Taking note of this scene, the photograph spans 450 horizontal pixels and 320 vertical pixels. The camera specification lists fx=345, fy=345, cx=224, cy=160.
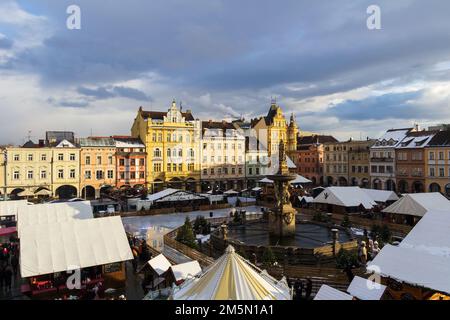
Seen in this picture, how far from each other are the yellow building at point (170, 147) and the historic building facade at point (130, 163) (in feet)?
3.19

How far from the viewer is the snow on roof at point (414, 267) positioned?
36.2ft

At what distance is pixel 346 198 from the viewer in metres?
33.6

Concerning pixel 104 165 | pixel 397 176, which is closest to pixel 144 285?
pixel 104 165

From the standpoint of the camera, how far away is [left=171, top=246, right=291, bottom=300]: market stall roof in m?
9.01

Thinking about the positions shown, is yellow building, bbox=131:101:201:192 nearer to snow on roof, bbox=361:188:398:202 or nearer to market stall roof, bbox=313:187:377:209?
market stall roof, bbox=313:187:377:209

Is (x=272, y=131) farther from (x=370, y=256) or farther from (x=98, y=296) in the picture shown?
(x=98, y=296)

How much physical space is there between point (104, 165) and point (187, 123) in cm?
1548

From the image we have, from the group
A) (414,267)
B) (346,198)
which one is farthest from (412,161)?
(414,267)

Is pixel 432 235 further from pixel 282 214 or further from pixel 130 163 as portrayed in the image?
pixel 130 163

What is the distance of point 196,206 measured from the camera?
39.4m

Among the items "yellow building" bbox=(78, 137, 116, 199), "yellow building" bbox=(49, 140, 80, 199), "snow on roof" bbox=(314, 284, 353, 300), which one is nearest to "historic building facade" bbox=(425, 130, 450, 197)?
"snow on roof" bbox=(314, 284, 353, 300)

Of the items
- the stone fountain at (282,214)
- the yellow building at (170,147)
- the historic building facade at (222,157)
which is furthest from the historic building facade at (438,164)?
the stone fountain at (282,214)
